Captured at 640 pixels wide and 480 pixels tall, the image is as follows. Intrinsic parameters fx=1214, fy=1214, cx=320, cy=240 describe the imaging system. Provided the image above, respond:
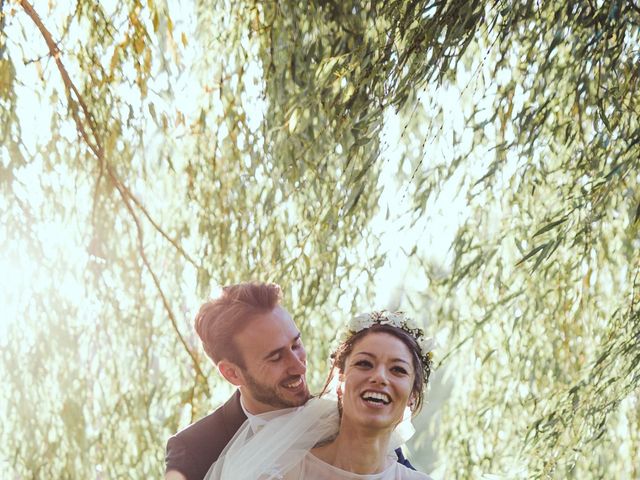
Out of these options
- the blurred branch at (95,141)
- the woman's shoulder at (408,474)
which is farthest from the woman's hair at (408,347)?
the blurred branch at (95,141)

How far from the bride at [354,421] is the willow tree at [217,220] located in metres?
1.06

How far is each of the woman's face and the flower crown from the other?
0.13ft

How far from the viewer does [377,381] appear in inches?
83.1

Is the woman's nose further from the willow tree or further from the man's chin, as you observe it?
the willow tree

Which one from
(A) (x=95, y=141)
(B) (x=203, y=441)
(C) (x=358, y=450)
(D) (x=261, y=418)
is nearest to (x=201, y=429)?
(B) (x=203, y=441)

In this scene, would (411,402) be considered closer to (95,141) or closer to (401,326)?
(401,326)

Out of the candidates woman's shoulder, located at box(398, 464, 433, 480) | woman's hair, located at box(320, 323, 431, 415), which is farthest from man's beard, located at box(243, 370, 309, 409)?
woman's shoulder, located at box(398, 464, 433, 480)

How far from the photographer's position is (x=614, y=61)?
9.20 ft

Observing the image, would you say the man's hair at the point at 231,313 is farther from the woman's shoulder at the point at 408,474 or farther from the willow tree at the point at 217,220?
the willow tree at the point at 217,220

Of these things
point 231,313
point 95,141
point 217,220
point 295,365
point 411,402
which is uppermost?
point 95,141

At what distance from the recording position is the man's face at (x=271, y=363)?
2225 millimetres

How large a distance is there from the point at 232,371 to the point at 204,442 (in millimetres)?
157

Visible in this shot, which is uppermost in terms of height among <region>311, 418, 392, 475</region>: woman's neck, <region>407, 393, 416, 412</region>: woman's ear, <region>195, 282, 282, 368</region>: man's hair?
<region>195, 282, 282, 368</region>: man's hair

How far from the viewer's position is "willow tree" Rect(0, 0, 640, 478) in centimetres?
339
